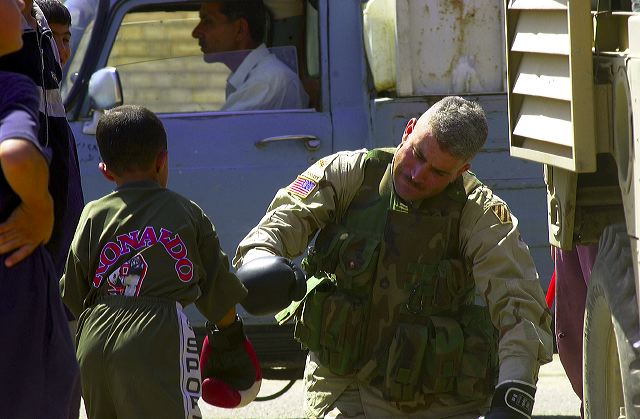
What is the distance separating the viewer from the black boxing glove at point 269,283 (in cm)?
327

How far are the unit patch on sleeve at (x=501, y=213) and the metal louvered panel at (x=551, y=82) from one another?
177 millimetres

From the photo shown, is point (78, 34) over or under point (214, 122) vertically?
over

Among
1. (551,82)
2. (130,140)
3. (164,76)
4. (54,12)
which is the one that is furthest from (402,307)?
(164,76)

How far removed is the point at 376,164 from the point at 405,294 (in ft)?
1.35

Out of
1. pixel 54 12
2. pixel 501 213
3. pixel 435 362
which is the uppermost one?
pixel 54 12

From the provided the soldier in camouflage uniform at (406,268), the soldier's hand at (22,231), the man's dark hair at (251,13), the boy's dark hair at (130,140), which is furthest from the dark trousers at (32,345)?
the man's dark hair at (251,13)

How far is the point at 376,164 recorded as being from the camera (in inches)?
146

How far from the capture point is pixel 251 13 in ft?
18.4

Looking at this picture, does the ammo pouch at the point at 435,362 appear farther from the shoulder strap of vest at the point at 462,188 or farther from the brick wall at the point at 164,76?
the brick wall at the point at 164,76

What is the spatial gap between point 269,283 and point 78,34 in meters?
2.58

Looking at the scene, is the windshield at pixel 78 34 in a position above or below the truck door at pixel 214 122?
above

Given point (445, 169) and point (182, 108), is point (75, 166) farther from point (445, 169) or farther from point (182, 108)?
point (182, 108)

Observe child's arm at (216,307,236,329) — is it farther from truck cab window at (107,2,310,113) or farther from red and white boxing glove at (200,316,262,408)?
truck cab window at (107,2,310,113)

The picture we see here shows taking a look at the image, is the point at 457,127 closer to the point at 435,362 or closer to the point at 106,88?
the point at 435,362
